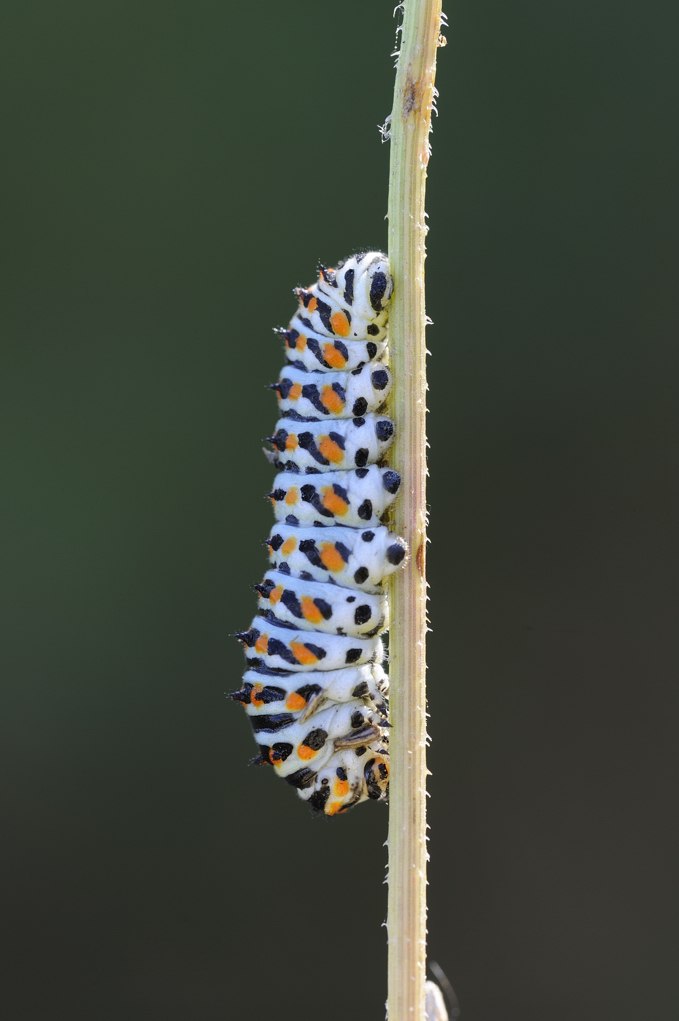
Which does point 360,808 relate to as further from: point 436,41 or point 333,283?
point 436,41

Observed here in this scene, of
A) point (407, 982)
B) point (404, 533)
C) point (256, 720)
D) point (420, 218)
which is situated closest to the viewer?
point (407, 982)

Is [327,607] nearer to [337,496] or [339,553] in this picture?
[339,553]

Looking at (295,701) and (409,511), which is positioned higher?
(409,511)

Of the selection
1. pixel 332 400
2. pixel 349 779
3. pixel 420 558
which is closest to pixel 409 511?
pixel 420 558

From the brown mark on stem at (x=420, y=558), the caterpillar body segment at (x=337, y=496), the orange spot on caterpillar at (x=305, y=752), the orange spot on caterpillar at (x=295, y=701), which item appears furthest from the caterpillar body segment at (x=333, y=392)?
the orange spot on caterpillar at (x=305, y=752)

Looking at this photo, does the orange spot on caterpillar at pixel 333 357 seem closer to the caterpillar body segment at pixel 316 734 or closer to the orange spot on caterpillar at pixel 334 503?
the orange spot on caterpillar at pixel 334 503

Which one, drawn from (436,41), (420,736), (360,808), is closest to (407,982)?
(420,736)
